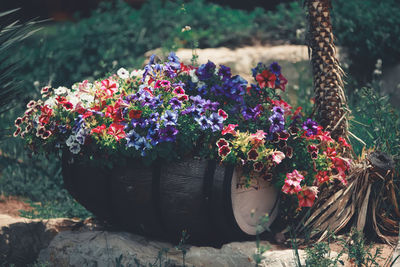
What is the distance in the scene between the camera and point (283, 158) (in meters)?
2.29

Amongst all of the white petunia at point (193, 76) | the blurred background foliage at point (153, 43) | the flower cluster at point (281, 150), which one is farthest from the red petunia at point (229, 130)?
the blurred background foliage at point (153, 43)

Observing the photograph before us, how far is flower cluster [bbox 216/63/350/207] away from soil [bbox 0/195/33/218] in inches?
77.2

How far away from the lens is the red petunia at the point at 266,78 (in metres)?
2.46

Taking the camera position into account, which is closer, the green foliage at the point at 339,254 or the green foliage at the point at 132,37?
the green foliage at the point at 339,254

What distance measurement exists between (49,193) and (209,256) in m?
1.83

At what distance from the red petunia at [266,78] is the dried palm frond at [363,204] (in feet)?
2.47

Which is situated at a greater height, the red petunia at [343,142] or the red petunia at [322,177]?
the red petunia at [343,142]

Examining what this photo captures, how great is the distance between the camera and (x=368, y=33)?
4.52 meters

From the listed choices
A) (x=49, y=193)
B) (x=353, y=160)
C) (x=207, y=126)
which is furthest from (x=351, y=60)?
(x=49, y=193)

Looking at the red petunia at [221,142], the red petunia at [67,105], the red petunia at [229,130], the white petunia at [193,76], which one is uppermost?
the white petunia at [193,76]

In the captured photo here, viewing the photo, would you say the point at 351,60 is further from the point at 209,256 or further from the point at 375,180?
the point at 209,256

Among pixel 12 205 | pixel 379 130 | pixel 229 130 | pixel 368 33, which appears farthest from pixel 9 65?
Answer: pixel 368 33

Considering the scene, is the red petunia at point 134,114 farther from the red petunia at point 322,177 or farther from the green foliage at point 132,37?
the green foliage at point 132,37

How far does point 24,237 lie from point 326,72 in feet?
7.09
